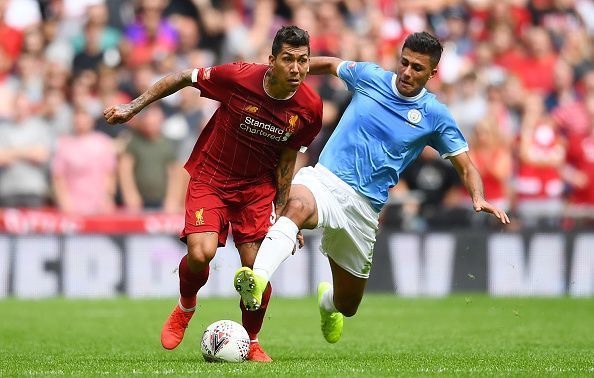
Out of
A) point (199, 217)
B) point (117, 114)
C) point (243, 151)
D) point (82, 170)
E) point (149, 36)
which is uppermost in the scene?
point (149, 36)

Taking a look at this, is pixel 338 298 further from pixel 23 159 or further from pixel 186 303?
pixel 23 159

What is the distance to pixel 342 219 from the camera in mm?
10227

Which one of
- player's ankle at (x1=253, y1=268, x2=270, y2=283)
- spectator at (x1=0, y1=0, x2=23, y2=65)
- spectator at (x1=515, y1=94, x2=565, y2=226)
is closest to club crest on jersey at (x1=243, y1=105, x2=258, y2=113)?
player's ankle at (x1=253, y1=268, x2=270, y2=283)

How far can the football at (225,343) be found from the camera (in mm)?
9820

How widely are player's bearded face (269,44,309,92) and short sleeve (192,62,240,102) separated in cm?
40

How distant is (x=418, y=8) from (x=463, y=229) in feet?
17.9

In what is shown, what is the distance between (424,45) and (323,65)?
35.9 inches

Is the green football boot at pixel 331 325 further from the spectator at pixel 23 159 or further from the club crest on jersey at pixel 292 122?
the spectator at pixel 23 159

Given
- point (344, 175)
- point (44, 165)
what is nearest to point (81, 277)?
point (44, 165)

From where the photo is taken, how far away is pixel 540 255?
59.5 ft


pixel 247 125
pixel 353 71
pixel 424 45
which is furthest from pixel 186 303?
pixel 424 45

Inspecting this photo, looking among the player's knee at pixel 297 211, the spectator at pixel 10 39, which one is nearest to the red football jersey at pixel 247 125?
the player's knee at pixel 297 211

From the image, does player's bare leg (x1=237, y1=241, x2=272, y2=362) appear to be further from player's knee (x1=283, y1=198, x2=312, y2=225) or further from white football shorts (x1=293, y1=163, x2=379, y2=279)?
white football shorts (x1=293, y1=163, x2=379, y2=279)

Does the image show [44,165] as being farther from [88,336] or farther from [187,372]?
[187,372]
